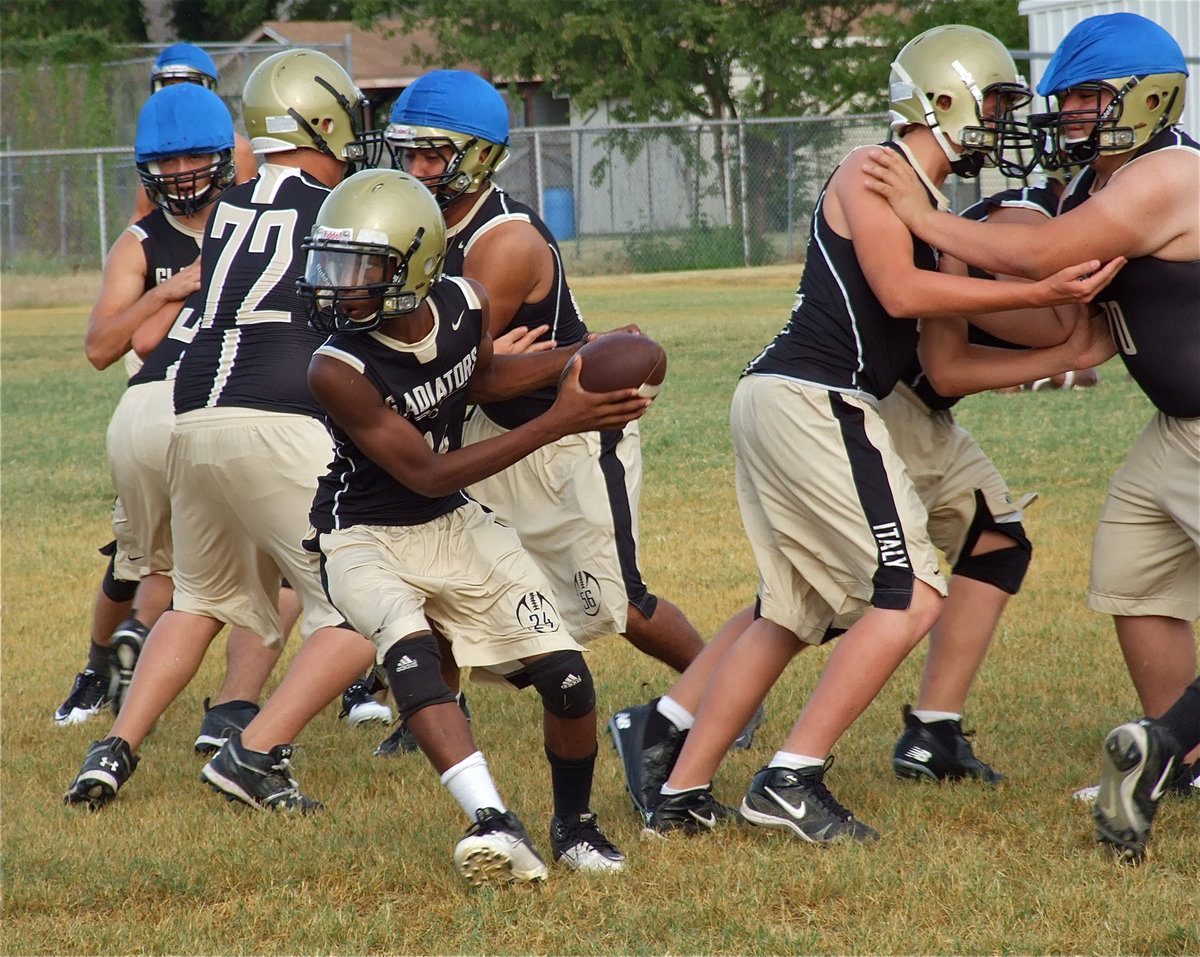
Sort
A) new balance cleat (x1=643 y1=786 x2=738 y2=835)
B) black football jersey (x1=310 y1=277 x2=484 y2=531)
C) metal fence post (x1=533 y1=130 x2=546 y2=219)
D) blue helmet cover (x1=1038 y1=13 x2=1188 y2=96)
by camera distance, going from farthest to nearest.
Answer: metal fence post (x1=533 y1=130 x2=546 y2=219)
new balance cleat (x1=643 y1=786 x2=738 y2=835)
blue helmet cover (x1=1038 y1=13 x2=1188 y2=96)
black football jersey (x1=310 y1=277 x2=484 y2=531)

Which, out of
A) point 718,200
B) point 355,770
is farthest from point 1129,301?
point 718,200

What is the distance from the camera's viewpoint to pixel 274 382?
4844mm

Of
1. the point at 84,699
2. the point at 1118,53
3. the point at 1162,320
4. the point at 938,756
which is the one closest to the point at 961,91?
the point at 1118,53

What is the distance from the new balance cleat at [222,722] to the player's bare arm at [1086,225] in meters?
3.01

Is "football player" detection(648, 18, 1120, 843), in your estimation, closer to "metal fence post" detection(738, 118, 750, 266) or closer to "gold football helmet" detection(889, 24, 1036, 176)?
"gold football helmet" detection(889, 24, 1036, 176)

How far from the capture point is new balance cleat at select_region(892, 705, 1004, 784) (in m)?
4.66

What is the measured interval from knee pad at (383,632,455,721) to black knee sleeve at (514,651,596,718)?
0.29m

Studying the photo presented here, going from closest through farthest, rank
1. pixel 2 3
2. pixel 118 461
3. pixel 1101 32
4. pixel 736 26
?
pixel 1101 32 < pixel 118 461 < pixel 736 26 < pixel 2 3

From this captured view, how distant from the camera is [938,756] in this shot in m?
4.66

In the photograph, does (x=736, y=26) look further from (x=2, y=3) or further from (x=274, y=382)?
(x=274, y=382)

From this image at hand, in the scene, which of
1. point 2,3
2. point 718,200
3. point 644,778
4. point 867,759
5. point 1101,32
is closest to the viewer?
point 1101,32

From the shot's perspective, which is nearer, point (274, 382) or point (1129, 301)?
point (1129, 301)

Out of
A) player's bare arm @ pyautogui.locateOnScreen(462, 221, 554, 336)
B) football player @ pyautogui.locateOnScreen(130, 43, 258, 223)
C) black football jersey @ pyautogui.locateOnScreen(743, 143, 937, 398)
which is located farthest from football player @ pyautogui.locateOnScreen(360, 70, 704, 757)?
football player @ pyautogui.locateOnScreen(130, 43, 258, 223)

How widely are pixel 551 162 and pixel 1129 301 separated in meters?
24.0
